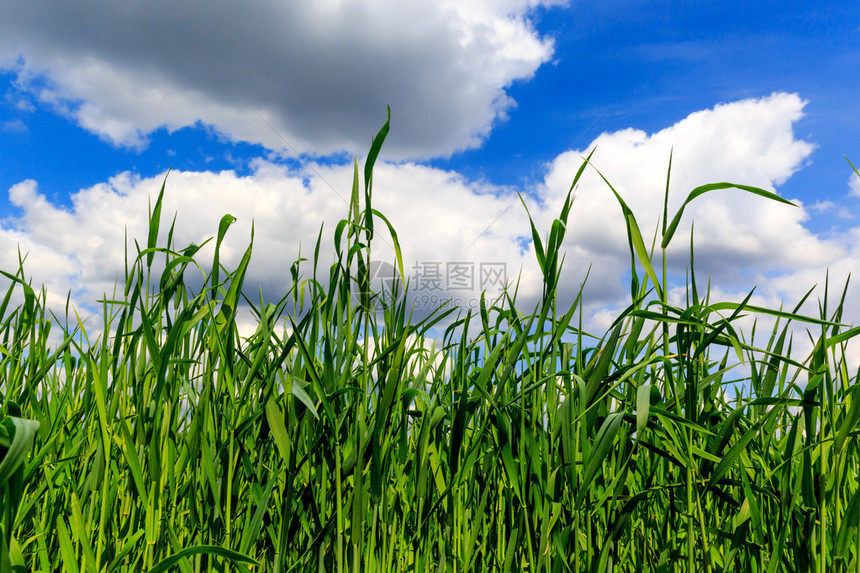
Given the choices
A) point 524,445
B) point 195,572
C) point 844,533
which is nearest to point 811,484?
point 844,533

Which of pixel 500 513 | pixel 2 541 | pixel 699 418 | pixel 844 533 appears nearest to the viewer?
pixel 2 541

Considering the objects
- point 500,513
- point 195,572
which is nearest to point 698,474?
point 500,513

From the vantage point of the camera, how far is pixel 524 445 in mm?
1000

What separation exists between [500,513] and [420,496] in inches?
7.1

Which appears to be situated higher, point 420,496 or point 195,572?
point 420,496

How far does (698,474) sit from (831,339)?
→ 317 millimetres

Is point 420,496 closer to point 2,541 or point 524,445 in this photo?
point 524,445

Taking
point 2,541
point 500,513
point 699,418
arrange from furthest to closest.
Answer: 1. point 500,513
2. point 699,418
3. point 2,541

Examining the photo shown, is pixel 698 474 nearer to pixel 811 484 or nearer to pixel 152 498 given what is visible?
pixel 811 484

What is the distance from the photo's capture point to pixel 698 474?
95 centimetres

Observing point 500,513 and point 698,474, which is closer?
point 698,474

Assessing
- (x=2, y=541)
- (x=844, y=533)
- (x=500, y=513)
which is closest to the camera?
(x=2, y=541)

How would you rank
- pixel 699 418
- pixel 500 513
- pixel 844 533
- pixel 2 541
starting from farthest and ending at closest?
pixel 500 513
pixel 699 418
pixel 844 533
pixel 2 541

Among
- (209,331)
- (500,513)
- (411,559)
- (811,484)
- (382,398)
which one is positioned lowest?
(411,559)
